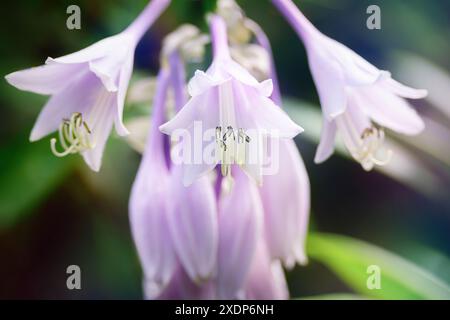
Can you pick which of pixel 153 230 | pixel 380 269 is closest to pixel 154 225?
pixel 153 230

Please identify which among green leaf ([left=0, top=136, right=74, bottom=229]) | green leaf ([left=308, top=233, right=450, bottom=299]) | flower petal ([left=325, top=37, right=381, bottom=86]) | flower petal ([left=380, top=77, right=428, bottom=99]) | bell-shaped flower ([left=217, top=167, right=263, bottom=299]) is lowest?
green leaf ([left=308, top=233, right=450, bottom=299])

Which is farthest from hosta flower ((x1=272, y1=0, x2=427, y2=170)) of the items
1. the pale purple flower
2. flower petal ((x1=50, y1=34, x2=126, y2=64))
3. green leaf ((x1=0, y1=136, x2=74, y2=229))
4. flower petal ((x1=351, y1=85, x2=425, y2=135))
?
green leaf ((x1=0, y1=136, x2=74, y2=229))

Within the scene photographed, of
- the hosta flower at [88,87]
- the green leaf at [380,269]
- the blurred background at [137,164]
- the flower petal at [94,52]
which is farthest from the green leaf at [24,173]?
the green leaf at [380,269]

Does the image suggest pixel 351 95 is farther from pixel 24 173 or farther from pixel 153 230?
pixel 24 173

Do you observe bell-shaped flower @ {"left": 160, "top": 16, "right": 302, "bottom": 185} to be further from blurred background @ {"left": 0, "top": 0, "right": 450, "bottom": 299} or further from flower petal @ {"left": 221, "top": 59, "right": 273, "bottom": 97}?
blurred background @ {"left": 0, "top": 0, "right": 450, "bottom": 299}

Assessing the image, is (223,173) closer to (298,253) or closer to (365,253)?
(298,253)

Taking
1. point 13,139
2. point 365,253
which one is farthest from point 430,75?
point 13,139
